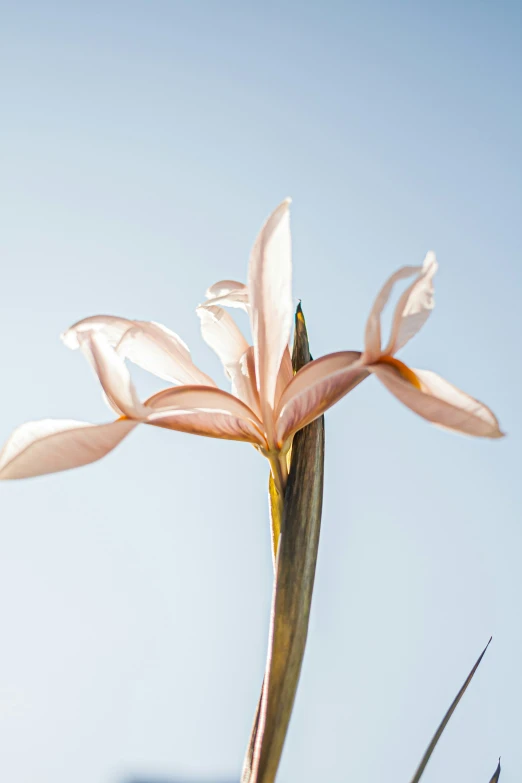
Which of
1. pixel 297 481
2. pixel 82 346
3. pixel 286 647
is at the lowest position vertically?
pixel 286 647

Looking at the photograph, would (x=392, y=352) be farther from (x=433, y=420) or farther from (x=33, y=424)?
(x=33, y=424)

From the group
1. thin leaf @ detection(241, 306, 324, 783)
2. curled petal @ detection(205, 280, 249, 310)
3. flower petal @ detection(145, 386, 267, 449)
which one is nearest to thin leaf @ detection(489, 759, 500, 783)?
thin leaf @ detection(241, 306, 324, 783)

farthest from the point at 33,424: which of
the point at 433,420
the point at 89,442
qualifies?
the point at 433,420

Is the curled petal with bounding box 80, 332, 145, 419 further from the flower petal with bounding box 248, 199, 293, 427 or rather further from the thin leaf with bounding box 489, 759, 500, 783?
the thin leaf with bounding box 489, 759, 500, 783

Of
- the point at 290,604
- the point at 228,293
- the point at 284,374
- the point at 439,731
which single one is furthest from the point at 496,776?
the point at 228,293

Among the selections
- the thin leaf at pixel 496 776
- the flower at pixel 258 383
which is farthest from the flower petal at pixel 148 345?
the thin leaf at pixel 496 776

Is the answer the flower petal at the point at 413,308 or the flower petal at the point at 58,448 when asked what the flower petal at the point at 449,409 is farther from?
the flower petal at the point at 58,448
